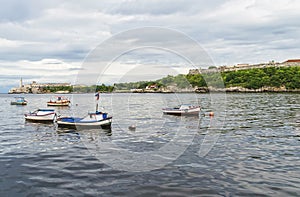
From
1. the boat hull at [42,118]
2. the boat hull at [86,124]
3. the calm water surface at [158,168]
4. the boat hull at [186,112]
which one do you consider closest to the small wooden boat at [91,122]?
the boat hull at [86,124]

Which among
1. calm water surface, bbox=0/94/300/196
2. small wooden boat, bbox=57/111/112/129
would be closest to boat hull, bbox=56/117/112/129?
small wooden boat, bbox=57/111/112/129

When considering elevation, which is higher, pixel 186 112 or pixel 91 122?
Answer: pixel 91 122

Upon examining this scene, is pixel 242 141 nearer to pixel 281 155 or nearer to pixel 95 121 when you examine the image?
pixel 281 155

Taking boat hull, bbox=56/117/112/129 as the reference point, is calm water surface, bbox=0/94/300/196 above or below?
below

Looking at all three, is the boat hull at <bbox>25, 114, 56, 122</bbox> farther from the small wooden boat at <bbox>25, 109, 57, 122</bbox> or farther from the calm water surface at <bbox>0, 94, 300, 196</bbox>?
the calm water surface at <bbox>0, 94, 300, 196</bbox>

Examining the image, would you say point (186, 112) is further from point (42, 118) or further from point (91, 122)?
point (42, 118)

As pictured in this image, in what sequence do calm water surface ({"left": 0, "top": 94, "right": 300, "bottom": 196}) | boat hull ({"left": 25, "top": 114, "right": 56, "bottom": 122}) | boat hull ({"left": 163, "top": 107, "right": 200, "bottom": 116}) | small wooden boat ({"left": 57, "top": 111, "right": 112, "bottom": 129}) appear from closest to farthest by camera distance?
calm water surface ({"left": 0, "top": 94, "right": 300, "bottom": 196}), small wooden boat ({"left": 57, "top": 111, "right": 112, "bottom": 129}), boat hull ({"left": 25, "top": 114, "right": 56, "bottom": 122}), boat hull ({"left": 163, "top": 107, "right": 200, "bottom": 116})

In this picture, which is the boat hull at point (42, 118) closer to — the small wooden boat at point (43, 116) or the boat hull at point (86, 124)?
the small wooden boat at point (43, 116)

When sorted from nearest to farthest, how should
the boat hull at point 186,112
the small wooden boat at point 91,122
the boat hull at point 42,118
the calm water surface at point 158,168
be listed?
1. the calm water surface at point 158,168
2. the small wooden boat at point 91,122
3. the boat hull at point 42,118
4. the boat hull at point 186,112

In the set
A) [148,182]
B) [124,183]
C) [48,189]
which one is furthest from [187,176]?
[48,189]

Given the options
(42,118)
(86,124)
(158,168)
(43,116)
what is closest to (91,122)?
(86,124)

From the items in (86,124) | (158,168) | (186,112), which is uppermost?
(86,124)

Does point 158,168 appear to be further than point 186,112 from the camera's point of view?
No

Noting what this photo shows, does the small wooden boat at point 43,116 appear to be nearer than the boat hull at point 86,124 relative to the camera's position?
No
